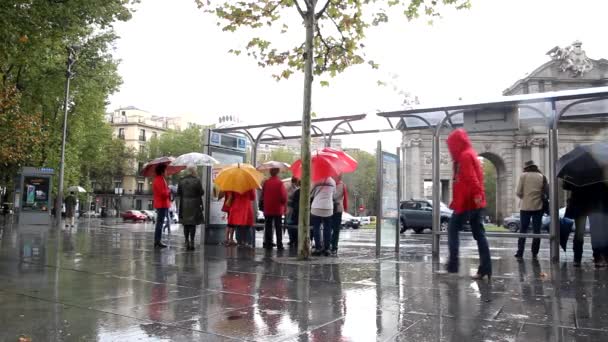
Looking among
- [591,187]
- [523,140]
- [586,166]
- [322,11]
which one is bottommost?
[591,187]

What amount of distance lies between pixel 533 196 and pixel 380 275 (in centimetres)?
459

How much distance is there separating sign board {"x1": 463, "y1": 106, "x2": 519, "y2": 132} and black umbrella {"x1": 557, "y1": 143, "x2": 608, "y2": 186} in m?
1.33

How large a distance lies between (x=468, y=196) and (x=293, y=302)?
10.7 ft

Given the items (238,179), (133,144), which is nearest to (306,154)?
(238,179)

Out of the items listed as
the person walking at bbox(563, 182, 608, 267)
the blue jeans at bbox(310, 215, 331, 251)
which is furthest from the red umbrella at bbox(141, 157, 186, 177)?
the person walking at bbox(563, 182, 608, 267)

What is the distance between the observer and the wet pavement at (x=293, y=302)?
4.14 meters

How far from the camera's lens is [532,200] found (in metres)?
10.4

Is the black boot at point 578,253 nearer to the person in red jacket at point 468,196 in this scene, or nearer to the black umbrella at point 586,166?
the black umbrella at point 586,166

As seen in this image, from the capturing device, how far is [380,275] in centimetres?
751

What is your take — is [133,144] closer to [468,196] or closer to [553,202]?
[553,202]

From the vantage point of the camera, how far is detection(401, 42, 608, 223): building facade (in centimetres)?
3934

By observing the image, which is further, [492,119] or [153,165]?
[153,165]

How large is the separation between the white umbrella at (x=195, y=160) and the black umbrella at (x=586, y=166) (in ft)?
24.5

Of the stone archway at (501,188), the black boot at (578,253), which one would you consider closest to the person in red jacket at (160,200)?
the black boot at (578,253)
